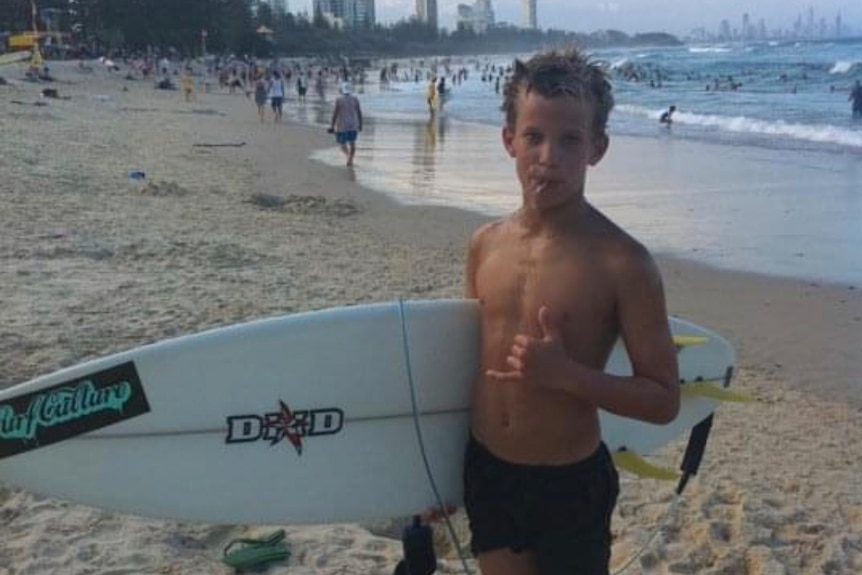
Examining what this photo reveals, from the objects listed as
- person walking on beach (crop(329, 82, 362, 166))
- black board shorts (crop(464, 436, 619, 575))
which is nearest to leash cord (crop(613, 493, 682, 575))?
black board shorts (crop(464, 436, 619, 575))

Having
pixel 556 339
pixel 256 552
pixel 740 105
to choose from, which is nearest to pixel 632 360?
pixel 556 339

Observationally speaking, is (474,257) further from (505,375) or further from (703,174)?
(703,174)

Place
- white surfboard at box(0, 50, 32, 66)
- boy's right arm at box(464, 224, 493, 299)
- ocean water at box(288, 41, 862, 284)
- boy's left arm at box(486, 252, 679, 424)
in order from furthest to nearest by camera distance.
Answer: white surfboard at box(0, 50, 32, 66), ocean water at box(288, 41, 862, 284), boy's right arm at box(464, 224, 493, 299), boy's left arm at box(486, 252, 679, 424)

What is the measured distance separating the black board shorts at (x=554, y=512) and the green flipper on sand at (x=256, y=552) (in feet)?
4.20

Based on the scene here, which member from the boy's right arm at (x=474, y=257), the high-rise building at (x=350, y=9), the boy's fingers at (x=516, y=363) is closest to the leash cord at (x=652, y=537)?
the boy's right arm at (x=474, y=257)

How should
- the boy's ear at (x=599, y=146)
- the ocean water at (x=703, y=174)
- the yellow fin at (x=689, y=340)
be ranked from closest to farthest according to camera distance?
1. the boy's ear at (x=599, y=146)
2. the yellow fin at (x=689, y=340)
3. the ocean water at (x=703, y=174)

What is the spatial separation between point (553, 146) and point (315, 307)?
4.71m

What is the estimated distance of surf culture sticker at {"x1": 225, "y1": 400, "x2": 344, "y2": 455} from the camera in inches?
98.7

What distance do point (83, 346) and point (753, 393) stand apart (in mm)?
3708

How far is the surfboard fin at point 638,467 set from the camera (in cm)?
267

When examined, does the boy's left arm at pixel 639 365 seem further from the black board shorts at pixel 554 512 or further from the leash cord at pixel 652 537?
the leash cord at pixel 652 537

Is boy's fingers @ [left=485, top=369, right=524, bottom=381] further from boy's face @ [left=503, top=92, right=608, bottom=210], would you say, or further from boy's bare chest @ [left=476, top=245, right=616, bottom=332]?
boy's face @ [left=503, top=92, right=608, bottom=210]

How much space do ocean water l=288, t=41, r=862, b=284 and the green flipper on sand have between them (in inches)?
75.1

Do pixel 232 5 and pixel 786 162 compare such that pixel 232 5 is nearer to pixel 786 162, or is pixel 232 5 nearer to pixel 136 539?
pixel 786 162
